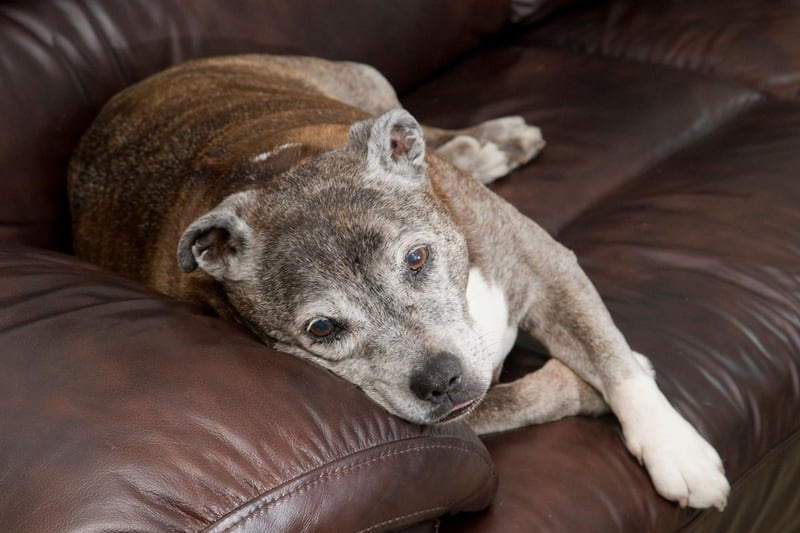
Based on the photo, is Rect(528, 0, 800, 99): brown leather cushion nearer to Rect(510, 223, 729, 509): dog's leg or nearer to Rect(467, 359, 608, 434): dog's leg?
Rect(510, 223, 729, 509): dog's leg

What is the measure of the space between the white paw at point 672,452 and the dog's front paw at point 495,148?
91 cm

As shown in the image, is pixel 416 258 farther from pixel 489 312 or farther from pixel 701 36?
pixel 701 36

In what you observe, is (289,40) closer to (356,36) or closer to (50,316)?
(356,36)

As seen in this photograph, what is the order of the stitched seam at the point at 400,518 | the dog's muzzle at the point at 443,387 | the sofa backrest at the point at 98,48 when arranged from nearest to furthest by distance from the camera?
the stitched seam at the point at 400,518, the dog's muzzle at the point at 443,387, the sofa backrest at the point at 98,48

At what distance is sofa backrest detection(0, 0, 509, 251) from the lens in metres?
2.50

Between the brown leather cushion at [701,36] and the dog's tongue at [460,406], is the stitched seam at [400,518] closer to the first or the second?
the dog's tongue at [460,406]

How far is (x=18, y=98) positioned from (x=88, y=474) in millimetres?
1511

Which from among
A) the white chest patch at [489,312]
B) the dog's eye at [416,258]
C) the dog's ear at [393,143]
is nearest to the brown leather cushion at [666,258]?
the white chest patch at [489,312]

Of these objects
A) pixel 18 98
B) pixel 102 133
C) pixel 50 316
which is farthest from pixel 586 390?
pixel 18 98

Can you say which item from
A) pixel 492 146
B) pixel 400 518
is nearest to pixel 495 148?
pixel 492 146

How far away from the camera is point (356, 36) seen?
3088 millimetres

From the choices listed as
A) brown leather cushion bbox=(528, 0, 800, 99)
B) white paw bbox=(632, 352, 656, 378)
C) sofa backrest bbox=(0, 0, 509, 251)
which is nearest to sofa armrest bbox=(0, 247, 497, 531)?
white paw bbox=(632, 352, 656, 378)

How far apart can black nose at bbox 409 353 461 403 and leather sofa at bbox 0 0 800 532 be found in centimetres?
7

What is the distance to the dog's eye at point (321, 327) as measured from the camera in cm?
182
